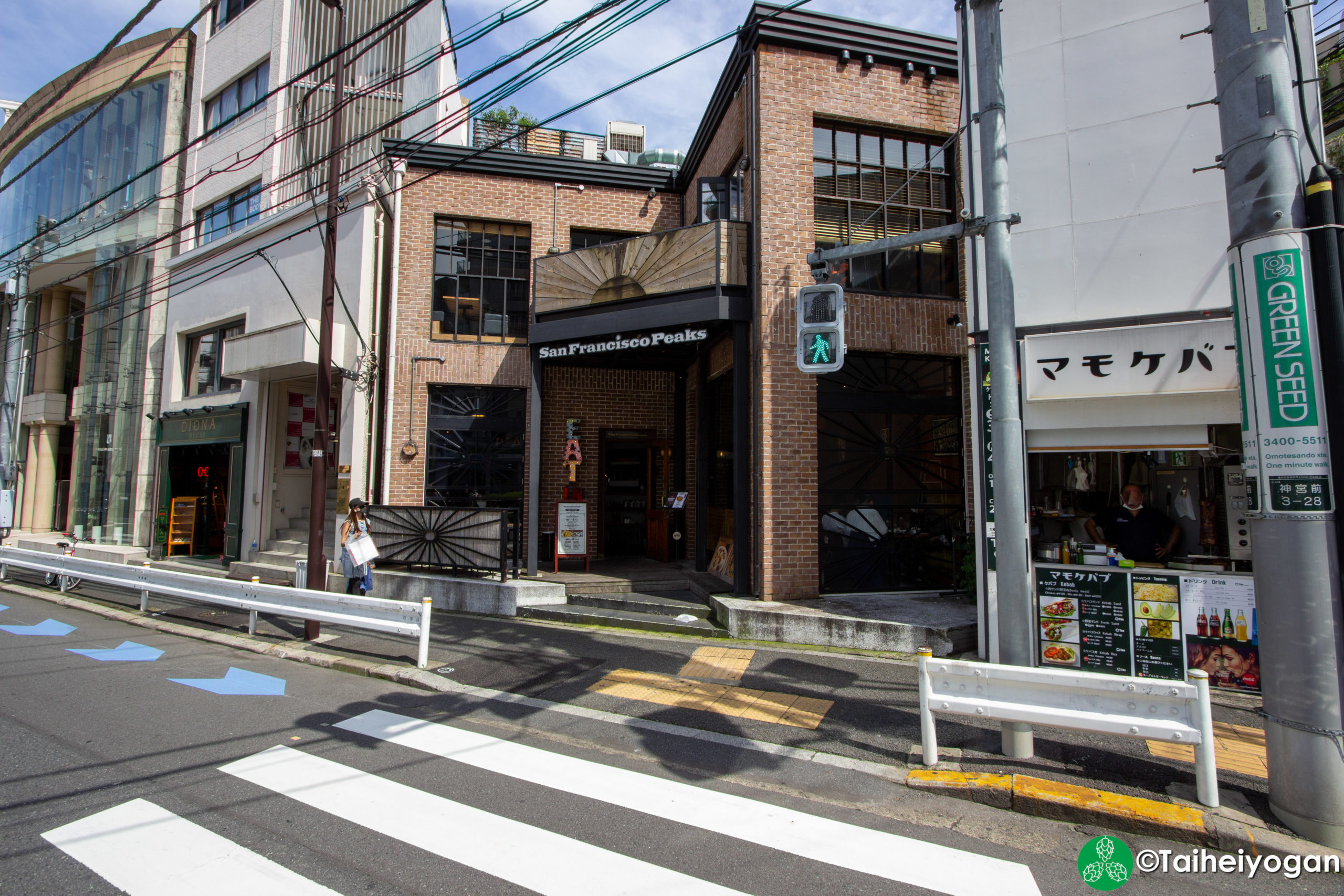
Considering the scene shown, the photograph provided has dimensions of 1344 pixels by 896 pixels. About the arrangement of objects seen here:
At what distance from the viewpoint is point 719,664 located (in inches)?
286

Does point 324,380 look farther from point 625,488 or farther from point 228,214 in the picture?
point 228,214

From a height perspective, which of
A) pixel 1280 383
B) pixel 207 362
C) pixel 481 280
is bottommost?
pixel 1280 383

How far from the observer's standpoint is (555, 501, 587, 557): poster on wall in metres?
11.1

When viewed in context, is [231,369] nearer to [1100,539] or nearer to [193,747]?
[193,747]

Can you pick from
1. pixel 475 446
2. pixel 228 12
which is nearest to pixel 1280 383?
→ pixel 475 446

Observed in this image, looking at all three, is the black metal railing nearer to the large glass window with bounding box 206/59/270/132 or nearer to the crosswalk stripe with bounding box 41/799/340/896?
the crosswalk stripe with bounding box 41/799/340/896

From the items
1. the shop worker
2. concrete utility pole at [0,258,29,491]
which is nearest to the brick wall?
the shop worker

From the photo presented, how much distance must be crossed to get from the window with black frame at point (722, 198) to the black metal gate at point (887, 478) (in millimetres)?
3043

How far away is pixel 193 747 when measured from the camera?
16.1ft

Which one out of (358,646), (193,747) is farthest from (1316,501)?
(358,646)

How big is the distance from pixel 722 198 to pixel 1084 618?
25.1ft

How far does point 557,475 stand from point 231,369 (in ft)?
22.6

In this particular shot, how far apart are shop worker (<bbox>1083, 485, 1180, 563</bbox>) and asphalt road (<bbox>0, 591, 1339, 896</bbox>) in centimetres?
401

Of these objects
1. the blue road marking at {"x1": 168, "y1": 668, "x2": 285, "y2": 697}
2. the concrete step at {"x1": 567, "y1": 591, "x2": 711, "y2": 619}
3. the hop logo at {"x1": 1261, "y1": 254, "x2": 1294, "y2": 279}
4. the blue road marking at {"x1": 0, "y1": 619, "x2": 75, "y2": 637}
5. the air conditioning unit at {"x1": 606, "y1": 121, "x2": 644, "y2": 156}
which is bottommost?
the blue road marking at {"x1": 168, "y1": 668, "x2": 285, "y2": 697}
